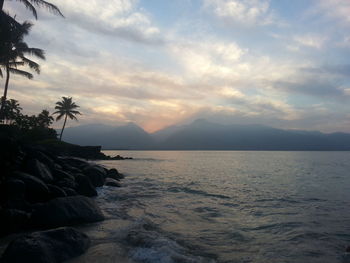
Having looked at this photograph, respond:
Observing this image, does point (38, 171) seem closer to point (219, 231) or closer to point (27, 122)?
point (219, 231)

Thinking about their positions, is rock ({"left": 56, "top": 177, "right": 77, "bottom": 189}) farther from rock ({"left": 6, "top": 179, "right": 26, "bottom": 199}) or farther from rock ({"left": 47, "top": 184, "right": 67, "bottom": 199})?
rock ({"left": 6, "top": 179, "right": 26, "bottom": 199})

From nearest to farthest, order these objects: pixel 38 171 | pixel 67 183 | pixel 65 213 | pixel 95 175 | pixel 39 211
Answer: pixel 39 211, pixel 65 213, pixel 38 171, pixel 67 183, pixel 95 175

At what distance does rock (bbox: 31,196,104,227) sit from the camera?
7895 millimetres

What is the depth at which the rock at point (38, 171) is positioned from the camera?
11867 millimetres

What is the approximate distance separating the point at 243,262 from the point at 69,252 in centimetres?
391

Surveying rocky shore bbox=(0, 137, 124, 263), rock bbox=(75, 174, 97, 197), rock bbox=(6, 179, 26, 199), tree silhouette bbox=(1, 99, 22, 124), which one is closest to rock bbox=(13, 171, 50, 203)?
rocky shore bbox=(0, 137, 124, 263)

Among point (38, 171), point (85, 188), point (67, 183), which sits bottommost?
point (85, 188)

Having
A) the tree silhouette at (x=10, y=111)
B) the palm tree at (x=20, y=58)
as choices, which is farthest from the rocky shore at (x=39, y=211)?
the tree silhouette at (x=10, y=111)

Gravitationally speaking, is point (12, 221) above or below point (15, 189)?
below

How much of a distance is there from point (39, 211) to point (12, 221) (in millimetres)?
724

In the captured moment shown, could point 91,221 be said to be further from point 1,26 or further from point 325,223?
point 1,26

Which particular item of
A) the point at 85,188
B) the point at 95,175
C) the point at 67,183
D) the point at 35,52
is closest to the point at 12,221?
the point at 67,183

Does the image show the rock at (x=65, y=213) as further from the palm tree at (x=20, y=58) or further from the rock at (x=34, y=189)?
the palm tree at (x=20, y=58)

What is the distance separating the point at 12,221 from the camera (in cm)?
754
